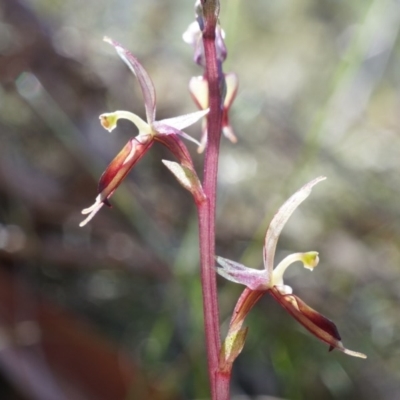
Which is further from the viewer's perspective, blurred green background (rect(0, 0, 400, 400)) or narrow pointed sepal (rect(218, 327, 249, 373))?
blurred green background (rect(0, 0, 400, 400))

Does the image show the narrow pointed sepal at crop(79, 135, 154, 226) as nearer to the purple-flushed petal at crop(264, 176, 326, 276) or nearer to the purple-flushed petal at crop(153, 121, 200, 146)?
the purple-flushed petal at crop(153, 121, 200, 146)

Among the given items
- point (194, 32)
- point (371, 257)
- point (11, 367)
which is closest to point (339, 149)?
point (371, 257)

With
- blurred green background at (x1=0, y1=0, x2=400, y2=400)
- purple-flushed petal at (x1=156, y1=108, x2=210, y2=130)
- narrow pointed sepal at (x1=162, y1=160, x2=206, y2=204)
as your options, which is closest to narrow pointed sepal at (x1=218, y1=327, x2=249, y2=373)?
narrow pointed sepal at (x1=162, y1=160, x2=206, y2=204)

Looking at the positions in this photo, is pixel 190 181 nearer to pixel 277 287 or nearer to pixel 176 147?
pixel 176 147

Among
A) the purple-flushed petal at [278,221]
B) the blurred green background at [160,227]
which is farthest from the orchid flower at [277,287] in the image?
the blurred green background at [160,227]

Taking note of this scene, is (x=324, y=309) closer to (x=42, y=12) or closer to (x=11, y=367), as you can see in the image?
(x=11, y=367)
